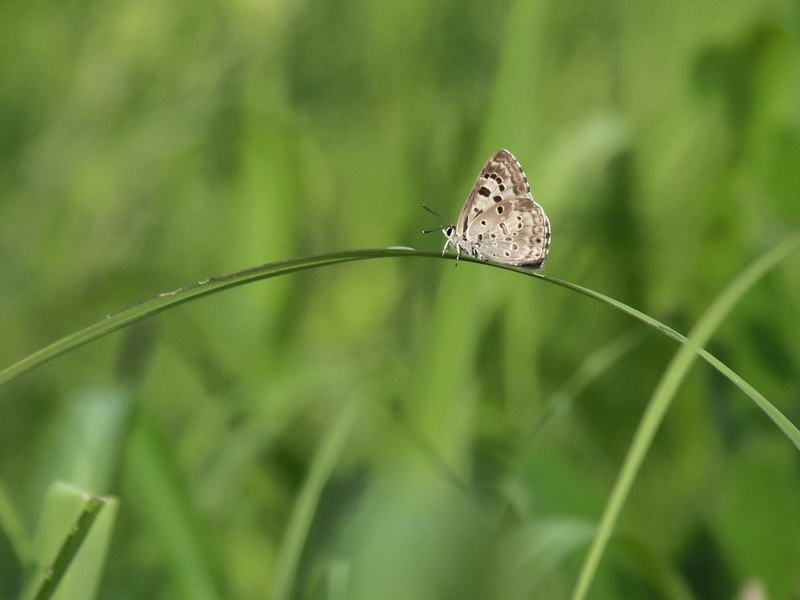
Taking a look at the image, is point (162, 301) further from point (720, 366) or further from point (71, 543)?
point (720, 366)

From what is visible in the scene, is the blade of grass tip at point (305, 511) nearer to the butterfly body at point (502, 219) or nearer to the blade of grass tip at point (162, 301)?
the butterfly body at point (502, 219)

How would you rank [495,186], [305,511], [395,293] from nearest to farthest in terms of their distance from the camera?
1. [305,511]
2. [495,186]
3. [395,293]

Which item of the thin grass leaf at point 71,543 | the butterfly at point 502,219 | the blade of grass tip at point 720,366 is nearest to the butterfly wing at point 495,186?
the butterfly at point 502,219

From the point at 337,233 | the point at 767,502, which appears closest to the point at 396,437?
the point at 767,502

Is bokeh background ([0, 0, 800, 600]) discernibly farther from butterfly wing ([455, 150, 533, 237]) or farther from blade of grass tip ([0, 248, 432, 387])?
blade of grass tip ([0, 248, 432, 387])

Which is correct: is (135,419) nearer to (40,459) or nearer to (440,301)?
(440,301)

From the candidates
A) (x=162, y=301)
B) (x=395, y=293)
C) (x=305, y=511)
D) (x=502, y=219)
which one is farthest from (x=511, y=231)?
(x=395, y=293)

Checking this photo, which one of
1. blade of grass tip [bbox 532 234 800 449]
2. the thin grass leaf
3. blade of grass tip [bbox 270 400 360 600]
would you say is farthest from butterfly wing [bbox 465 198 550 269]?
the thin grass leaf
